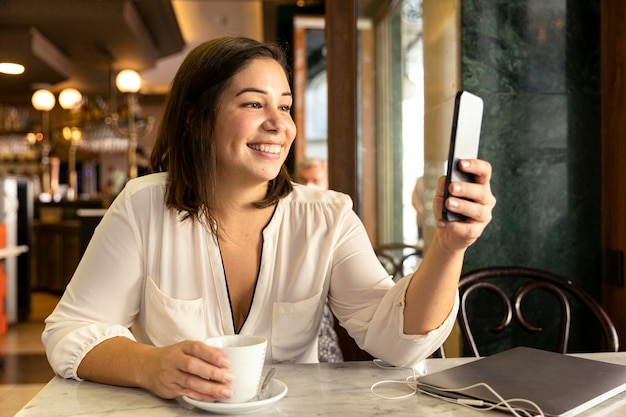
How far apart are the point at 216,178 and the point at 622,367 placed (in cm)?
88

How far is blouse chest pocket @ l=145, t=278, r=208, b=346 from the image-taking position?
1.28 meters

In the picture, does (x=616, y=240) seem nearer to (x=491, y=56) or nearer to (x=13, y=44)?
(x=491, y=56)

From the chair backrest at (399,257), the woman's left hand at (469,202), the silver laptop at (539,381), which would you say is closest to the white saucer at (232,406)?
the silver laptop at (539,381)

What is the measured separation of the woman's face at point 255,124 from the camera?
131cm

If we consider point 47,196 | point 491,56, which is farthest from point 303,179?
point 47,196

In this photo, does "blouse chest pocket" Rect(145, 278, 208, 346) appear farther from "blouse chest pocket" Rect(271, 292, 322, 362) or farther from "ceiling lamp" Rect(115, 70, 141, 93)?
"ceiling lamp" Rect(115, 70, 141, 93)

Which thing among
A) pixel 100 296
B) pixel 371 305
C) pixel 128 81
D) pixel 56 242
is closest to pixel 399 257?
pixel 371 305

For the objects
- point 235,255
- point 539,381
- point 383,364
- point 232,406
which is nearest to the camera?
point 232,406

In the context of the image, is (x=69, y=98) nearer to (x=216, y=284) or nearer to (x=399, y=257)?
(x=399, y=257)

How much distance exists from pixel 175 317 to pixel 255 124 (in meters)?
0.43

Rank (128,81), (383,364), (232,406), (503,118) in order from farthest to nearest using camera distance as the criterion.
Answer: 1. (128,81)
2. (503,118)
3. (383,364)
4. (232,406)

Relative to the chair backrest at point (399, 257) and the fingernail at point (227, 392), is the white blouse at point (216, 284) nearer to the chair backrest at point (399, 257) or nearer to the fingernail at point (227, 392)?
the fingernail at point (227, 392)

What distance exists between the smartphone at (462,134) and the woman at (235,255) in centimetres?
22

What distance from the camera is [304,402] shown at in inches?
36.9
